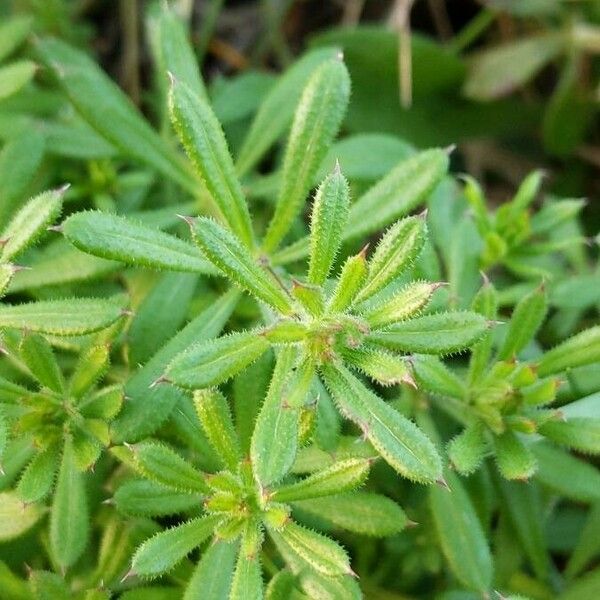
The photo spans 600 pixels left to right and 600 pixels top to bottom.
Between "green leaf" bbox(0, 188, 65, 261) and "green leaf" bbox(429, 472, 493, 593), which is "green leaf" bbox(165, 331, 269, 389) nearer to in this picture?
"green leaf" bbox(0, 188, 65, 261)

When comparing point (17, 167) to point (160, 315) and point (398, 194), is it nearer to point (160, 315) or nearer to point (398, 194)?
point (160, 315)

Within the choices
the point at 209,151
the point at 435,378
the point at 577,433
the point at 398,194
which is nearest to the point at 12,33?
the point at 209,151

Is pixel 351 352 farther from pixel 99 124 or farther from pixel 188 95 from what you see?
pixel 99 124

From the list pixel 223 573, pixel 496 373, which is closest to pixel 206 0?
pixel 496 373

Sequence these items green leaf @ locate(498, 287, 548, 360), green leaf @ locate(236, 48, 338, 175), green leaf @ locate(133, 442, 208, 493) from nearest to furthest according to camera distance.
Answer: green leaf @ locate(133, 442, 208, 493) → green leaf @ locate(498, 287, 548, 360) → green leaf @ locate(236, 48, 338, 175)

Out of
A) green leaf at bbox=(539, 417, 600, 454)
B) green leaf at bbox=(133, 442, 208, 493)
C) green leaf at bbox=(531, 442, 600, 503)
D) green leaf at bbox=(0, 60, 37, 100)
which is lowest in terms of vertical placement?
green leaf at bbox=(531, 442, 600, 503)

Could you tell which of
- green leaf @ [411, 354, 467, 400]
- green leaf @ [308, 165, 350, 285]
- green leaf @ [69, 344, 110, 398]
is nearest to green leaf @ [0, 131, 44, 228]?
green leaf @ [69, 344, 110, 398]
